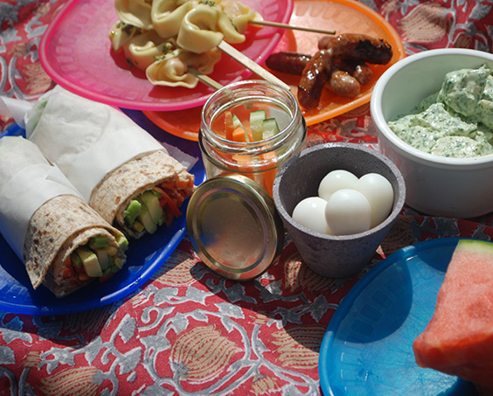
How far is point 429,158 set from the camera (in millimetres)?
1479

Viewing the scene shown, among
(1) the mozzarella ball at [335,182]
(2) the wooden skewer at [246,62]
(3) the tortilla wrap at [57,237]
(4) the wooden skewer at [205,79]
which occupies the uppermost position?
(2) the wooden skewer at [246,62]

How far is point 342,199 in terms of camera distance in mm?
1354

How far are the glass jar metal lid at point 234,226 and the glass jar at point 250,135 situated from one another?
0.07 metres

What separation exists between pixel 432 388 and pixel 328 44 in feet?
3.55

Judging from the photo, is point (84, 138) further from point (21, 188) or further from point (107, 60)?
point (107, 60)

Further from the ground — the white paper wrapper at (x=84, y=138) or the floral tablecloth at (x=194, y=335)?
the white paper wrapper at (x=84, y=138)

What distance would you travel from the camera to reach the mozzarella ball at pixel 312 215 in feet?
4.62

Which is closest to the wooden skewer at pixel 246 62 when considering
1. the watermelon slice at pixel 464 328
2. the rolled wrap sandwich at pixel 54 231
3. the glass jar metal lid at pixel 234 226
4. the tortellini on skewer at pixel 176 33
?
the tortellini on skewer at pixel 176 33

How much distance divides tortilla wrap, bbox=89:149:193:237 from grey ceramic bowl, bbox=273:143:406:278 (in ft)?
1.05

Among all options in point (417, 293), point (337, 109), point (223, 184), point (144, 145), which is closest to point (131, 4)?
point (144, 145)

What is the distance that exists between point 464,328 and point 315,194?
563 millimetres

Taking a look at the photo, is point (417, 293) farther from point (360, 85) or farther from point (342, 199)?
point (360, 85)

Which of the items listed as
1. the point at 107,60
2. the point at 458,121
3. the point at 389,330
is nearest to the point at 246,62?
the point at 107,60

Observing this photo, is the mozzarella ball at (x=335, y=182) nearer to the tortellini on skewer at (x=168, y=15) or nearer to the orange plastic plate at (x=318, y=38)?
the orange plastic plate at (x=318, y=38)
